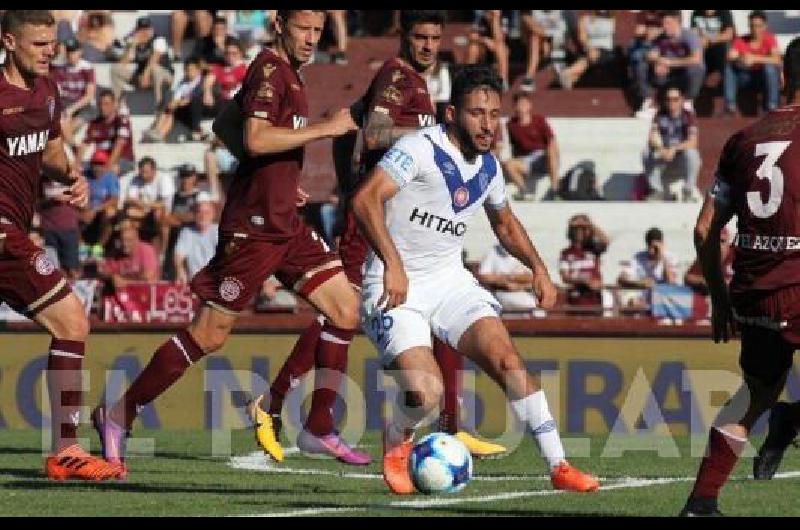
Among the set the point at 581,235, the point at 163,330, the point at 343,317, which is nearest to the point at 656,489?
the point at 343,317

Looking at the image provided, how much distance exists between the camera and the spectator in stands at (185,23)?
71.9 ft

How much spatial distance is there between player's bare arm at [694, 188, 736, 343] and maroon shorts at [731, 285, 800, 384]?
106mm

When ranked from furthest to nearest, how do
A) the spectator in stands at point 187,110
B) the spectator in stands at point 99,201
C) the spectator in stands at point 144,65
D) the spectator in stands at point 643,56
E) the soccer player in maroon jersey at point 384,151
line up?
the spectator in stands at point 144,65 < the spectator in stands at point 187,110 < the spectator in stands at point 643,56 < the spectator in stands at point 99,201 < the soccer player in maroon jersey at point 384,151

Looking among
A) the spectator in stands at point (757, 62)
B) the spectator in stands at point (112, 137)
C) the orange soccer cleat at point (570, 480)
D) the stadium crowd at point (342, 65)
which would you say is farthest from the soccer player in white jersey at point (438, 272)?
the spectator in stands at point (112, 137)

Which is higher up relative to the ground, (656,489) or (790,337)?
(790,337)

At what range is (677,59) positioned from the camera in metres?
20.5

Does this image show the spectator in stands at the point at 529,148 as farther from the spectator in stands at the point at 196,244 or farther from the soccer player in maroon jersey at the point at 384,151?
the soccer player in maroon jersey at the point at 384,151

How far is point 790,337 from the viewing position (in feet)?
26.8

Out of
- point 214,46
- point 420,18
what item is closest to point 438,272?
point 420,18

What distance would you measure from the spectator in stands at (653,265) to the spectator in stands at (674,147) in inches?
67.2

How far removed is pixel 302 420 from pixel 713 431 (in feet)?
21.6

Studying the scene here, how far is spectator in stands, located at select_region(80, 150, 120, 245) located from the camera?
19.3m
